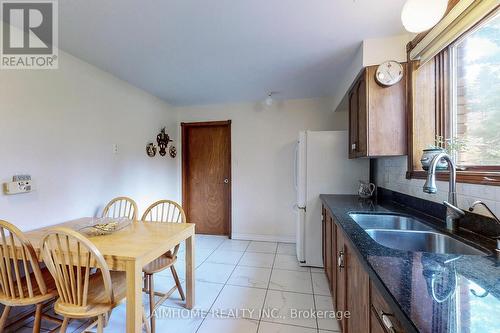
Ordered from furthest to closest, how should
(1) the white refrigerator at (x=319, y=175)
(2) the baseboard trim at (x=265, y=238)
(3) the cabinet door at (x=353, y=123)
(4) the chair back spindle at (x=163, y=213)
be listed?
(2) the baseboard trim at (x=265, y=238)
(1) the white refrigerator at (x=319, y=175)
(3) the cabinet door at (x=353, y=123)
(4) the chair back spindle at (x=163, y=213)

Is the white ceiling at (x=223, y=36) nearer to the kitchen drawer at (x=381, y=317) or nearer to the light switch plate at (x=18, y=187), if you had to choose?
the light switch plate at (x=18, y=187)

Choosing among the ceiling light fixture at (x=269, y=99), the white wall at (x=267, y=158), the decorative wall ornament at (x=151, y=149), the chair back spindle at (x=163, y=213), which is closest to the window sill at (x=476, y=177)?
the chair back spindle at (x=163, y=213)

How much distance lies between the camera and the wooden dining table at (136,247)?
4.32 ft

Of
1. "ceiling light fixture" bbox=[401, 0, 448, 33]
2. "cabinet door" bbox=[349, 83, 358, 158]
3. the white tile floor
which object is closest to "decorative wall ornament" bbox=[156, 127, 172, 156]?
the white tile floor

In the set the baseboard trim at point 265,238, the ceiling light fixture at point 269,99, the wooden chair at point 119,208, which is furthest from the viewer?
the baseboard trim at point 265,238

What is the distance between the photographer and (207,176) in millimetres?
4133

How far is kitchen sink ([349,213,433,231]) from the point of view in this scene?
1643 millimetres

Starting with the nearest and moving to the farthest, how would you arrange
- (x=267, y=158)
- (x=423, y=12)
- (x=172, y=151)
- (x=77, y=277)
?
1. (x=423, y=12)
2. (x=77, y=277)
3. (x=267, y=158)
4. (x=172, y=151)

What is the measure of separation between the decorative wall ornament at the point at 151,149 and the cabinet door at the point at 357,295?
2.93 metres

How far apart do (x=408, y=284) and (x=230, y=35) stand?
6.57ft

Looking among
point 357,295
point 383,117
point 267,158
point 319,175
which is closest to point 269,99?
point 267,158

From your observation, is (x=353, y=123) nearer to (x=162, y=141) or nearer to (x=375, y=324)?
(x=375, y=324)

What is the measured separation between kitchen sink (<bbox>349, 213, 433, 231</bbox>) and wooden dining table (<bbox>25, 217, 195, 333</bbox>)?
1385mm

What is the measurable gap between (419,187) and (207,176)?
3.15 m
